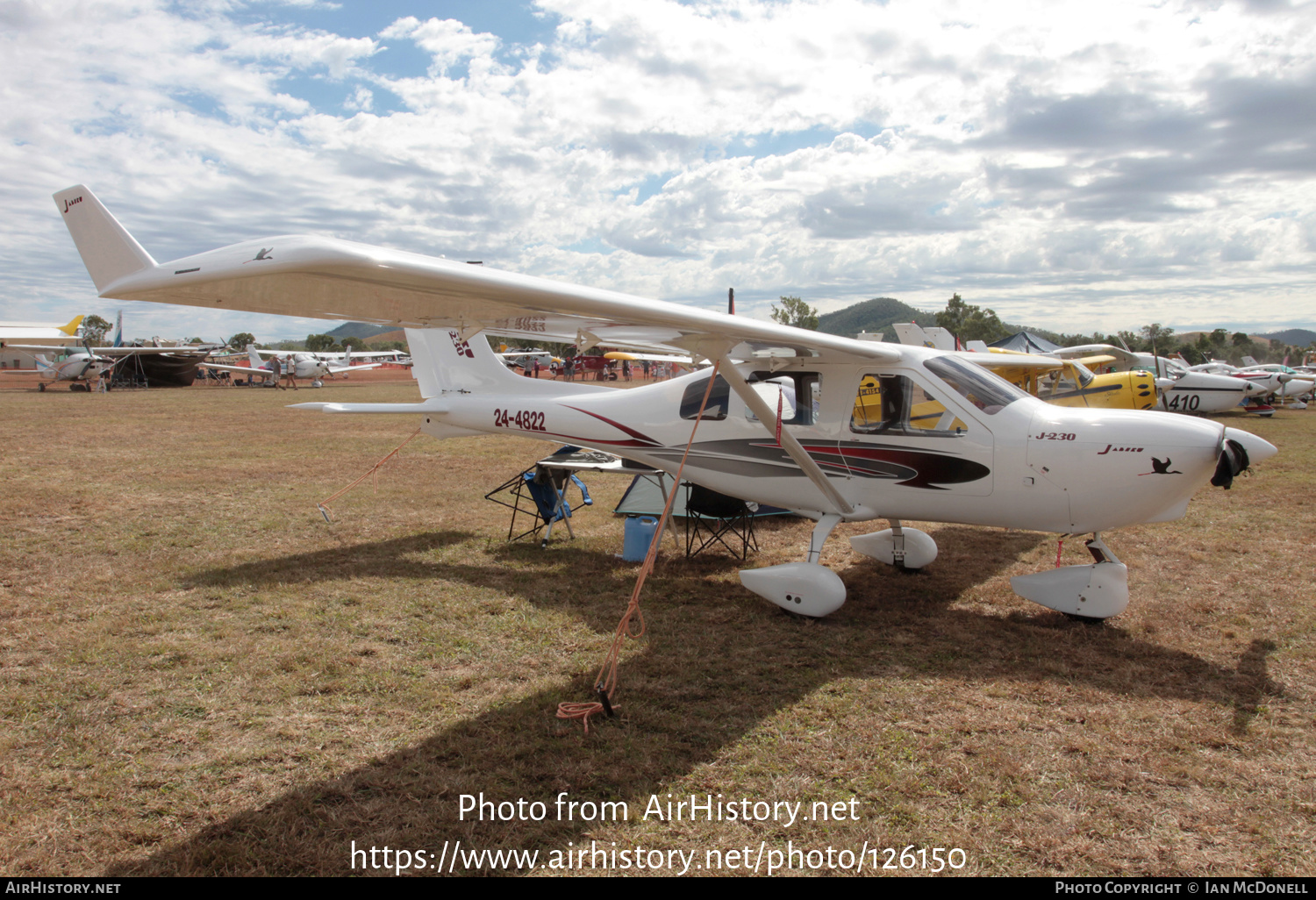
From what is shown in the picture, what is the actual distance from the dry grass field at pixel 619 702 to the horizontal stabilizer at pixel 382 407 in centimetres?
143

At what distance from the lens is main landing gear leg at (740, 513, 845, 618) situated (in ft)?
17.3

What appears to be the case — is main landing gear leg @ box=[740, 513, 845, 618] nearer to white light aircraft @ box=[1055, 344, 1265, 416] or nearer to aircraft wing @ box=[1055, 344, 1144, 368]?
aircraft wing @ box=[1055, 344, 1144, 368]

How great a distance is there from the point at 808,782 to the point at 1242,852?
1.70 metres

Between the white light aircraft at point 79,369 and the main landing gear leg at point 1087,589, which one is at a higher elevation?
the white light aircraft at point 79,369

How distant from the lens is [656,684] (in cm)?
430

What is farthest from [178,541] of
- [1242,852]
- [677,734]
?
[1242,852]

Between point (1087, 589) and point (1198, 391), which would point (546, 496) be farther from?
point (1198, 391)

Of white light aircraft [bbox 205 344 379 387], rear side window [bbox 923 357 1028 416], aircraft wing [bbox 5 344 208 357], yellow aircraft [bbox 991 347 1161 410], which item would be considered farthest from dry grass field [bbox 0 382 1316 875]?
white light aircraft [bbox 205 344 379 387]

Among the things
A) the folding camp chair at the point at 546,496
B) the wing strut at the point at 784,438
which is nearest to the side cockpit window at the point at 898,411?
the wing strut at the point at 784,438

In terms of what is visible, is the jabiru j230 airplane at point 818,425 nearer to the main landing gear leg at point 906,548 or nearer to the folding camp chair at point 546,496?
the main landing gear leg at point 906,548

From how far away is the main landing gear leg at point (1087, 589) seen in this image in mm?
5148

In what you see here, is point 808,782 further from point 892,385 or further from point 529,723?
point 892,385

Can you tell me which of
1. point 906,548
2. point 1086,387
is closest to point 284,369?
point 1086,387

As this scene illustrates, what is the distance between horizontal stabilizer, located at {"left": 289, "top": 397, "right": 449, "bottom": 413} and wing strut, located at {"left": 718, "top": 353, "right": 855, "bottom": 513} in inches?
140
